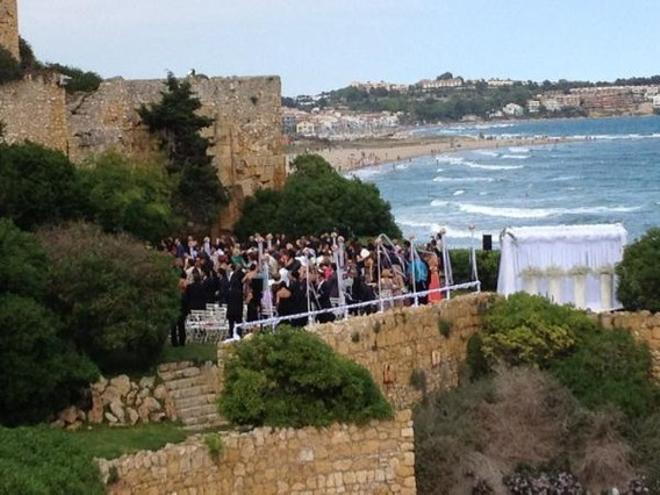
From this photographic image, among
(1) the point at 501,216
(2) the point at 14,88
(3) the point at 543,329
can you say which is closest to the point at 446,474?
(3) the point at 543,329

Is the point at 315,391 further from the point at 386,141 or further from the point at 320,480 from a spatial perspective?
the point at 386,141

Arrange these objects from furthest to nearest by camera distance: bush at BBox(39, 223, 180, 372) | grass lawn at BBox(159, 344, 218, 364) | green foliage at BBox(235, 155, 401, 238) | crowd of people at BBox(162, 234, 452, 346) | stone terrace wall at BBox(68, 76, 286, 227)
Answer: green foliage at BBox(235, 155, 401, 238) → stone terrace wall at BBox(68, 76, 286, 227) → crowd of people at BBox(162, 234, 452, 346) → grass lawn at BBox(159, 344, 218, 364) → bush at BBox(39, 223, 180, 372)

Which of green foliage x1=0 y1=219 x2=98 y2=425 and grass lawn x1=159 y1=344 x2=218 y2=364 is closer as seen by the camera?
green foliage x1=0 y1=219 x2=98 y2=425

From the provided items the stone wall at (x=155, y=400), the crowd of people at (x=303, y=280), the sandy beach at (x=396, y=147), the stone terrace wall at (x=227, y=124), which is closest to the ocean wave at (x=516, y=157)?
the sandy beach at (x=396, y=147)

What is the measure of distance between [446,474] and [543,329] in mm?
3284

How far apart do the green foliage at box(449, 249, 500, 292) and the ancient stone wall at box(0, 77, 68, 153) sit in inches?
341

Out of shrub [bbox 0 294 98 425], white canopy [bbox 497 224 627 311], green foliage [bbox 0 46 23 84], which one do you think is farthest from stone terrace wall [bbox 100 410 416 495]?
green foliage [bbox 0 46 23 84]

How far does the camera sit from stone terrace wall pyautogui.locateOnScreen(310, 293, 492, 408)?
17.0 metres

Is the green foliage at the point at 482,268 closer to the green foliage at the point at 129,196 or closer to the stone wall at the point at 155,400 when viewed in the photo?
the green foliage at the point at 129,196

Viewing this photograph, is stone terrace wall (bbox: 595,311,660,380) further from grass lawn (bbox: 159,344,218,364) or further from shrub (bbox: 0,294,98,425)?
shrub (bbox: 0,294,98,425)

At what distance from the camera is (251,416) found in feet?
47.0

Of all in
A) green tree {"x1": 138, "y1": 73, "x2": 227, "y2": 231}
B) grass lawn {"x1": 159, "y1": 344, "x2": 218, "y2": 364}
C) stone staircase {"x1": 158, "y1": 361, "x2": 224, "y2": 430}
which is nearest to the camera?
stone staircase {"x1": 158, "y1": 361, "x2": 224, "y2": 430}

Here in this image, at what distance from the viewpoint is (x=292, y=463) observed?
46.5ft

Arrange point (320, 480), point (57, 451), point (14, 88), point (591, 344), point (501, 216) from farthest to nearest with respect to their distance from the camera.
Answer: point (501, 216), point (14, 88), point (591, 344), point (320, 480), point (57, 451)
